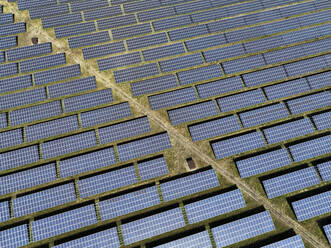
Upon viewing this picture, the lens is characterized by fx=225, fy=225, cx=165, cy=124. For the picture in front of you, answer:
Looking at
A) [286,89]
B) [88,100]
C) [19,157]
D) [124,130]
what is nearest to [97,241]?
[124,130]

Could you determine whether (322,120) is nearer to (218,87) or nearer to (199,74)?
(218,87)

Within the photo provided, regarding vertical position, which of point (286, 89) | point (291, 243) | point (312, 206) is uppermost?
point (286, 89)

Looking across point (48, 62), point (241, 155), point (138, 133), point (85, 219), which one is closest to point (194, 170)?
point (241, 155)

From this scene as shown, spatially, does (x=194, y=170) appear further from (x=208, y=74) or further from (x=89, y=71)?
(x=89, y=71)

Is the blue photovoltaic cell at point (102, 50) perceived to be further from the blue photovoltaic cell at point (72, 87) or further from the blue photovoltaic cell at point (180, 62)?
the blue photovoltaic cell at point (180, 62)

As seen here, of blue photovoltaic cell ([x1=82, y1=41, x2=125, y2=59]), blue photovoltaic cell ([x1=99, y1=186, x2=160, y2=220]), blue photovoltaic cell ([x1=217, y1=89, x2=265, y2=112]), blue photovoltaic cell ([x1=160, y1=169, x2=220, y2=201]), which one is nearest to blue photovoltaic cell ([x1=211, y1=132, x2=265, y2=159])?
blue photovoltaic cell ([x1=160, y1=169, x2=220, y2=201])

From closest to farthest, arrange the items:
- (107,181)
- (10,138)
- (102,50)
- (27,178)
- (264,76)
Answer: (27,178) < (107,181) < (10,138) < (264,76) < (102,50)

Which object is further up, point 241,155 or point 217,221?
point 241,155
